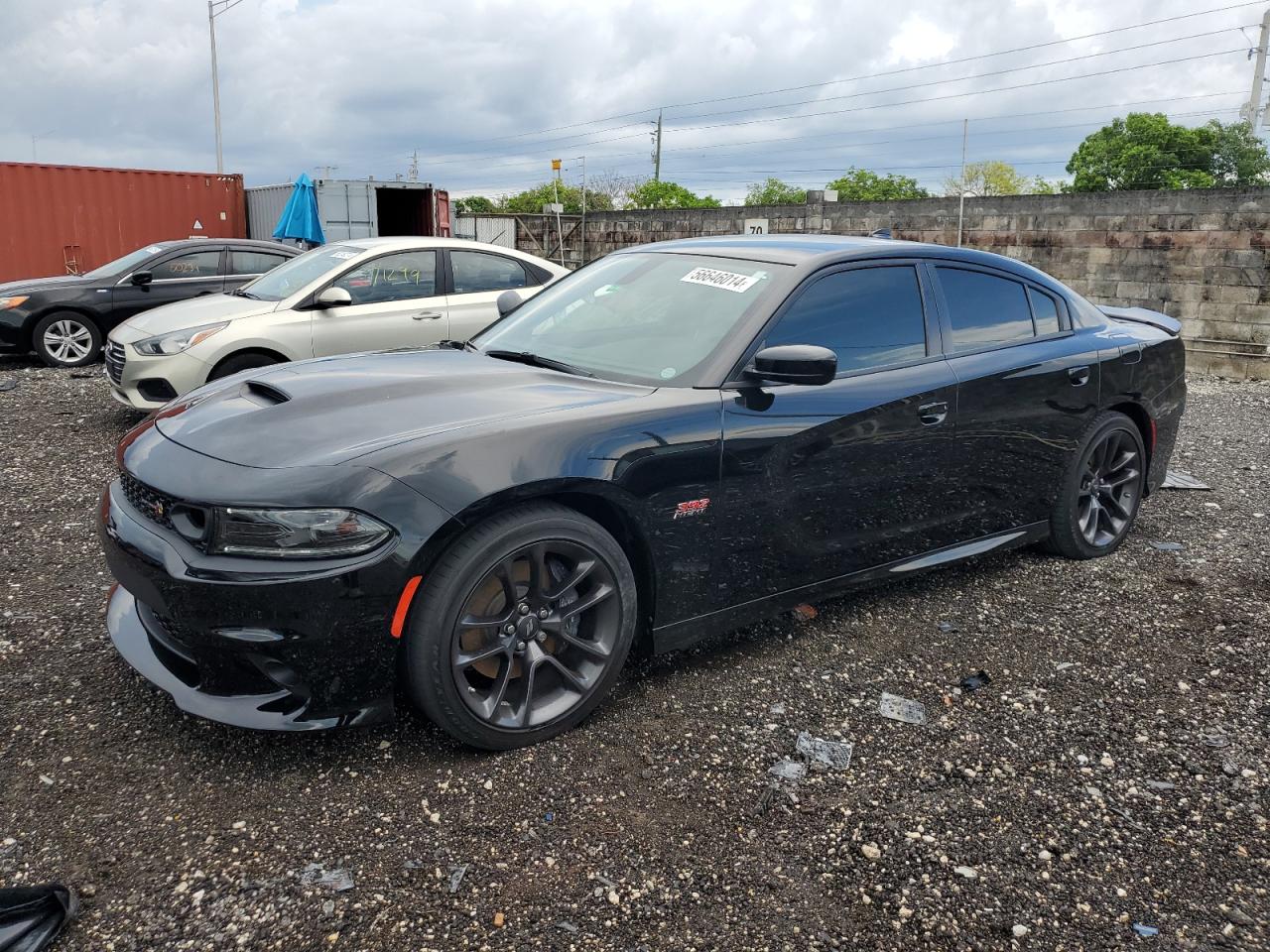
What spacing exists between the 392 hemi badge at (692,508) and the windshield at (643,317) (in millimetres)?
417

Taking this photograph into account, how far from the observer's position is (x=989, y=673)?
3613 mm

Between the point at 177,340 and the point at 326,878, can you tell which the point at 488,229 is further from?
the point at 326,878

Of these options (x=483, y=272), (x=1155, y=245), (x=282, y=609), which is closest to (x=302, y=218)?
(x=483, y=272)

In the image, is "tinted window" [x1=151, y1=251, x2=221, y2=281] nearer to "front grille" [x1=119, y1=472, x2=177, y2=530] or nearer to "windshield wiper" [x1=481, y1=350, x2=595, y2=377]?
"windshield wiper" [x1=481, y1=350, x2=595, y2=377]

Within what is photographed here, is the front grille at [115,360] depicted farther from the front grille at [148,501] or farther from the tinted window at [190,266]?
the front grille at [148,501]

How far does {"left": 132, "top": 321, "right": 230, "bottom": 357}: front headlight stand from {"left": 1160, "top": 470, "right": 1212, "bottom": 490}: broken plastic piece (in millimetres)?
6634

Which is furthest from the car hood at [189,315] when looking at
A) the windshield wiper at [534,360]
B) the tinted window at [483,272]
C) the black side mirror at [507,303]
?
the windshield wiper at [534,360]

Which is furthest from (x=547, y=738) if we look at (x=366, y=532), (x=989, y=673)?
(x=989, y=673)

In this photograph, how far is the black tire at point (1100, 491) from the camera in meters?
4.57

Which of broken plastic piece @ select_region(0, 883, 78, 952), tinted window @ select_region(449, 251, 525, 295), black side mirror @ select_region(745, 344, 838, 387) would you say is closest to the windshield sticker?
black side mirror @ select_region(745, 344, 838, 387)

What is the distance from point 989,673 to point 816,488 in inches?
39.1

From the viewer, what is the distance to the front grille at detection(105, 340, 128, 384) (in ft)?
23.5

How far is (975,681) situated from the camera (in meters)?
3.55

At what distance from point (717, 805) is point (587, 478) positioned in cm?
102
